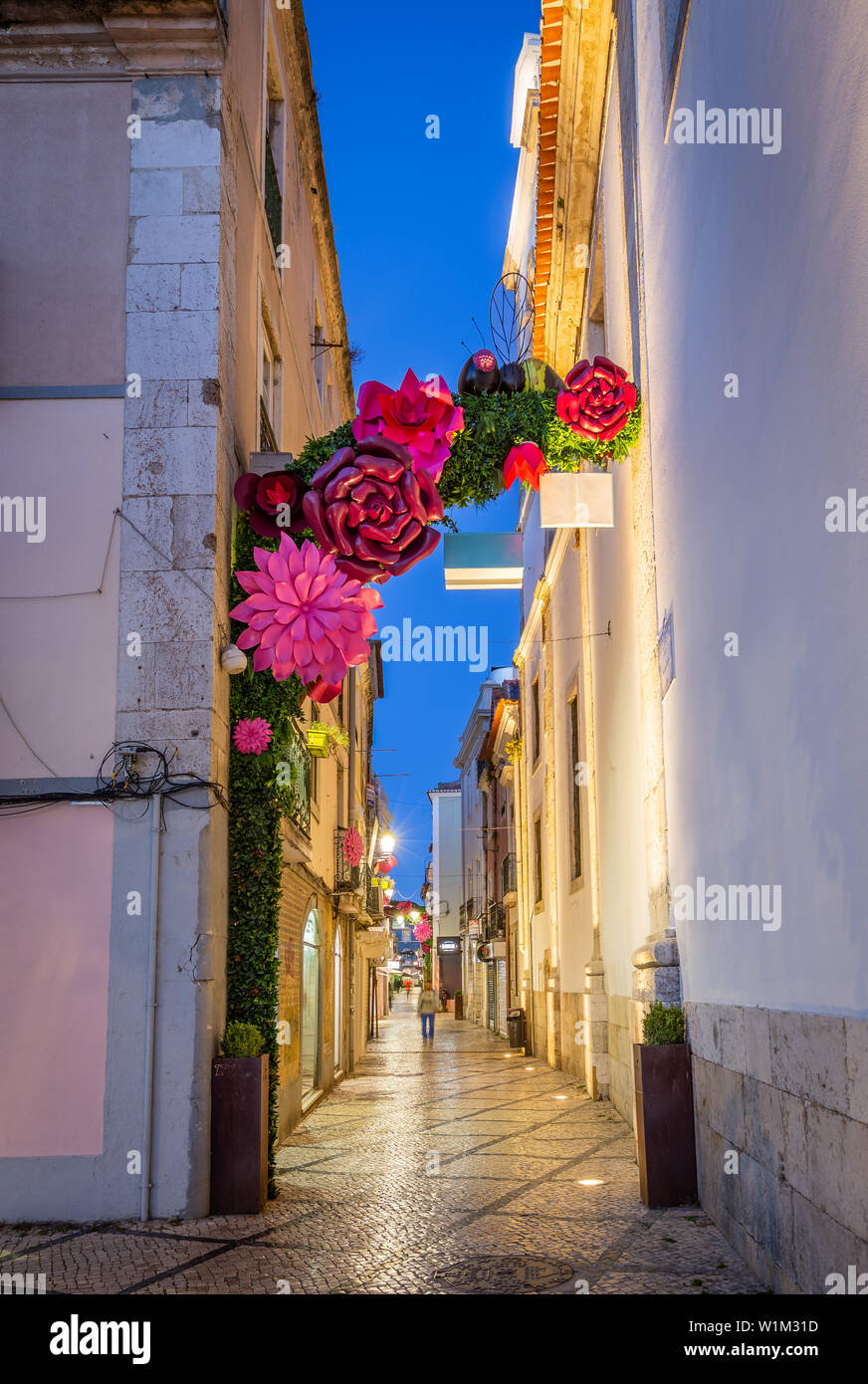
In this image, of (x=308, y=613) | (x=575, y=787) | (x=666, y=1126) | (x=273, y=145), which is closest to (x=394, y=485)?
(x=308, y=613)

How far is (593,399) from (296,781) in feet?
15.3

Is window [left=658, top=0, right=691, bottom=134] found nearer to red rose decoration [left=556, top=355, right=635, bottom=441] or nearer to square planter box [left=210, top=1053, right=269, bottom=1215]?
red rose decoration [left=556, top=355, right=635, bottom=441]

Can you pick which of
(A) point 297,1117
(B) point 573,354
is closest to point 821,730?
(A) point 297,1117

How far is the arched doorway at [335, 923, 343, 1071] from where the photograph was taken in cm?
1898

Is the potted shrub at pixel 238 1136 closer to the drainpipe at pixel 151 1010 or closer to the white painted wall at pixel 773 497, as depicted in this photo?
the drainpipe at pixel 151 1010

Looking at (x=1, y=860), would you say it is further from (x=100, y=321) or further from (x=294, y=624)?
(x=100, y=321)

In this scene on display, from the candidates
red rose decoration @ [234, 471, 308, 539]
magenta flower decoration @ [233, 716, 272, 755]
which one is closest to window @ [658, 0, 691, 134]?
red rose decoration @ [234, 471, 308, 539]

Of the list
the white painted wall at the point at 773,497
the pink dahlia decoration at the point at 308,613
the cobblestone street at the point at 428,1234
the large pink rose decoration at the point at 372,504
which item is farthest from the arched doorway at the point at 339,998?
the large pink rose decoration at the point at 372,504

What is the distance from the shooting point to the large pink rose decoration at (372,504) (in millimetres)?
7148

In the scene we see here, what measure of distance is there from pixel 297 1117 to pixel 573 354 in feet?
36.1

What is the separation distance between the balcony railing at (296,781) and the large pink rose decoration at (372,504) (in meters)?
2.51

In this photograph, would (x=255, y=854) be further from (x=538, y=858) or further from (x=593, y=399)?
(x=538, y=858)

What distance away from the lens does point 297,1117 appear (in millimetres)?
12852

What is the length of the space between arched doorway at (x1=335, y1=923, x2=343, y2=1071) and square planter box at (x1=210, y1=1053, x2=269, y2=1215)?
1086 cm
